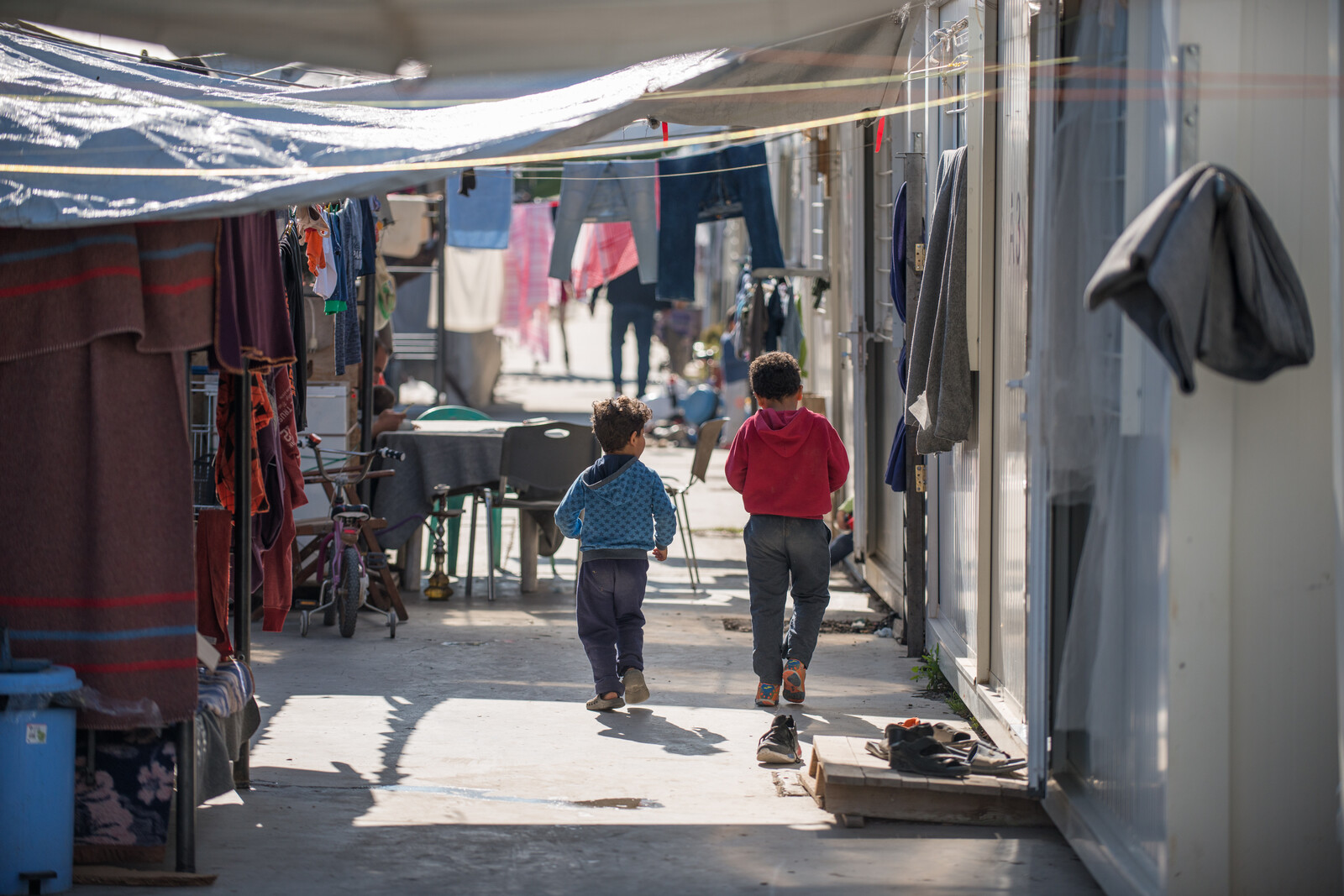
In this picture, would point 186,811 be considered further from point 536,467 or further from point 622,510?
point 536,467

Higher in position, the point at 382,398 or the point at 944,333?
the point at 944,333

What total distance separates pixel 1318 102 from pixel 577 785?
319 cm

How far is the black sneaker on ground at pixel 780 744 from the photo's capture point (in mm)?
4895

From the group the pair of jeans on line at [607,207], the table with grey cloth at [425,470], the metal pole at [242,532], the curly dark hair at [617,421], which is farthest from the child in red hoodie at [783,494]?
the pair of jeans on line at [607,207]

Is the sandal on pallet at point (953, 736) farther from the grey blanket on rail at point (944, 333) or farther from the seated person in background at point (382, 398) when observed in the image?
the seated person in background at point (382, 398)

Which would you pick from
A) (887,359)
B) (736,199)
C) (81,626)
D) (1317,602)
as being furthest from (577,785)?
(736,199)

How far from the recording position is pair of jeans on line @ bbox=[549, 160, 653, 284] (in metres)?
10.8

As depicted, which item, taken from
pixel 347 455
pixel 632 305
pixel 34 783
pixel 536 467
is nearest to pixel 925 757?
pixel 34 783

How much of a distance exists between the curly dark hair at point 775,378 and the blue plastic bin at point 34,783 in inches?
118

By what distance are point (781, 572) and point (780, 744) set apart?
89 cm

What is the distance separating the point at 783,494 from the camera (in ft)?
18.0

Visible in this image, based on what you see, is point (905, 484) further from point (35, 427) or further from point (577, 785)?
point (35, 427)

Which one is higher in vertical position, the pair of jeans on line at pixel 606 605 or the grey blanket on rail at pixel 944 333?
the grey blanket on rail at pixel 944 333

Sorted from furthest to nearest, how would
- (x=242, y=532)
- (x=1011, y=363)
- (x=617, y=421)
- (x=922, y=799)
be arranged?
1. (x=617, y=421)
2. (x=1011, y=363)
3. (x=242, y=532)
4. (x=922, y=799)
